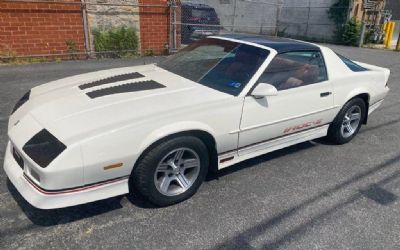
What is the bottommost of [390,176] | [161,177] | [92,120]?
[390,176]

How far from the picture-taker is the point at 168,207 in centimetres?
302

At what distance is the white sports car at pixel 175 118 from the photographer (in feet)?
8.13

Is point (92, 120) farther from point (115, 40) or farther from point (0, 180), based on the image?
point (115, 40)

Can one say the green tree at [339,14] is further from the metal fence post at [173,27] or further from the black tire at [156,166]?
the black tire at [156,166]

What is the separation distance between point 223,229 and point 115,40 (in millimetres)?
8183

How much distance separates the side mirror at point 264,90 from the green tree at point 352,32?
15814mm

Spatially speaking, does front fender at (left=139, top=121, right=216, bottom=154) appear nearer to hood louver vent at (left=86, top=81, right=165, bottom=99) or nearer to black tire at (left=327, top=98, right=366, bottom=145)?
hood louver vent at (left=86, top=81, right=165, bottom=99)

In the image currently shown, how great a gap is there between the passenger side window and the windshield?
0.16 meters

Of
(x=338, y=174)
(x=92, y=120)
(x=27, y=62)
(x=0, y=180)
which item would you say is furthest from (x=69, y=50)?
(x=338, y=174)

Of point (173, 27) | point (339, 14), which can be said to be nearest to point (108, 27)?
point (173, 27)

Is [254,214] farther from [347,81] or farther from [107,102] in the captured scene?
[347,81]

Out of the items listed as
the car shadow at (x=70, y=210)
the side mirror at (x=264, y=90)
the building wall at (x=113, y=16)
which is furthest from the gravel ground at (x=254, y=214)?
the building wall at (x=113, y=16)

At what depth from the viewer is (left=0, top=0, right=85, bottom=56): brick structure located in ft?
26.7

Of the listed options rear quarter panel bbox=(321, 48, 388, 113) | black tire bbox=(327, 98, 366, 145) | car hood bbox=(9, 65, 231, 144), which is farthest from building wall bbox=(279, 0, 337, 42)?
car hood bbox=(9, 65, 231, 144)
